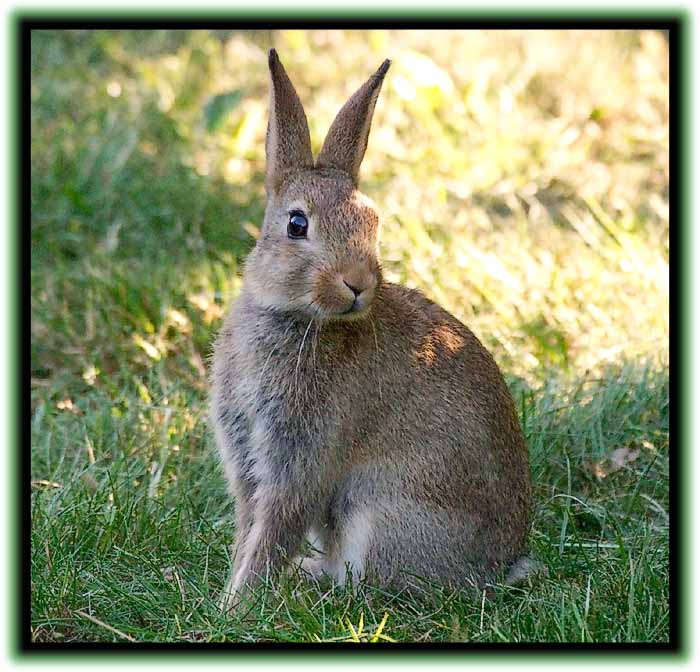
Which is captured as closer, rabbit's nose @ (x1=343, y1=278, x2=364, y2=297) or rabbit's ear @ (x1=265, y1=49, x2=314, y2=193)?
rabbit's nose @ (x1=343, y1=278, x2=364, y2=297)

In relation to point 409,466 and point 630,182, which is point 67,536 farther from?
point 630,182

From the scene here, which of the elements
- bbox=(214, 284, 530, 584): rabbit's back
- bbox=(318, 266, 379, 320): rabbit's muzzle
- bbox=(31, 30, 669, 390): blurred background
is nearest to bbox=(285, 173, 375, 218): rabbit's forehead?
bbox=(318, 266, 379, 320): rabbit's muzzle

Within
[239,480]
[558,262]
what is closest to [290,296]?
[239,480]

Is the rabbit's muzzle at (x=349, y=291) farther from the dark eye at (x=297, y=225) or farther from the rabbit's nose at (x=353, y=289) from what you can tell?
the dark eye at (x=297, y=225)

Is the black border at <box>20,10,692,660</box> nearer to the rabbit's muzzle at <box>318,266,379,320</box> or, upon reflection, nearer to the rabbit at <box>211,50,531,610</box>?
the rabbit at <box>211,50,531,610</box>

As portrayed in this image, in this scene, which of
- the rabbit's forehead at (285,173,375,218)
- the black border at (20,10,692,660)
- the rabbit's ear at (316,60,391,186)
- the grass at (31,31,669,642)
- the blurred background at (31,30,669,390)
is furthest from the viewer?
the blurred background at (31,30,669,390)

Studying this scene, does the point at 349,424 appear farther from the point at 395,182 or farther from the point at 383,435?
the point at 395,182

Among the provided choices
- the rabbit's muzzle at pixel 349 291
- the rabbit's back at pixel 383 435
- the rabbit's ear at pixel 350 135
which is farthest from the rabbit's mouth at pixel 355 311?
the rabbit's ear at pixel 350 135
